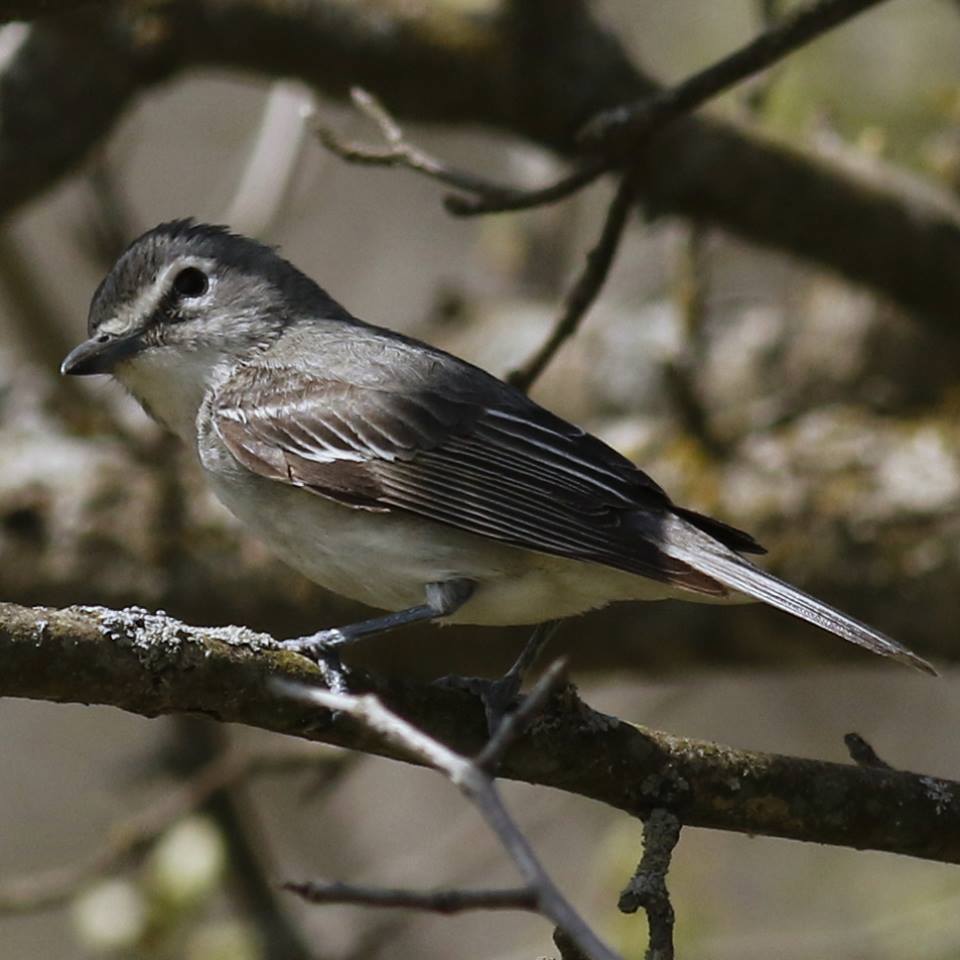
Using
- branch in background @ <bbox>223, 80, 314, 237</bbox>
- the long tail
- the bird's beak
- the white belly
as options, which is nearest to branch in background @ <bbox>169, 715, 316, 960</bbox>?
the bird's beak

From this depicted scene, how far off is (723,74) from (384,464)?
4.34ft

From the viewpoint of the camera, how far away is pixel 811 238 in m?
6.20

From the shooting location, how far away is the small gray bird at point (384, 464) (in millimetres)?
3689

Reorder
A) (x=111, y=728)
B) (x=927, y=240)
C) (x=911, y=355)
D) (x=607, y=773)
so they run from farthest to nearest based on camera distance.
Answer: (x=111, y=728)
(x=911, y=355)
(x=927, y=240)
(x=607, y=773)

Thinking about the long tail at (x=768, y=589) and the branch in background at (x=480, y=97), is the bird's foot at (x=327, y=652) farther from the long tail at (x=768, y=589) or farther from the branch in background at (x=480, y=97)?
the branch in background at (x=480, y=97)

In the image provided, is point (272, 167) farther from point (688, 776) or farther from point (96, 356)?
point (688, 776)

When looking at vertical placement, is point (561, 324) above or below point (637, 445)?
below

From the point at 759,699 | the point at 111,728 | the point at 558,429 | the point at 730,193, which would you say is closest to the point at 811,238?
the point at 730,193

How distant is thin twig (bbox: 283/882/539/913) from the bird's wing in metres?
1.71

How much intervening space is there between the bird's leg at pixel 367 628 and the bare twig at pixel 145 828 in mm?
1850

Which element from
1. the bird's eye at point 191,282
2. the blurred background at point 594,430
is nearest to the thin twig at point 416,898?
the bird's eye at point 191,282

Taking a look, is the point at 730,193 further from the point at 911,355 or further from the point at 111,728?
the point at 111,728

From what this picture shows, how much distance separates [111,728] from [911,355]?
4.57m

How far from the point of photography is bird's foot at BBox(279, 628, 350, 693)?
10.2ft
